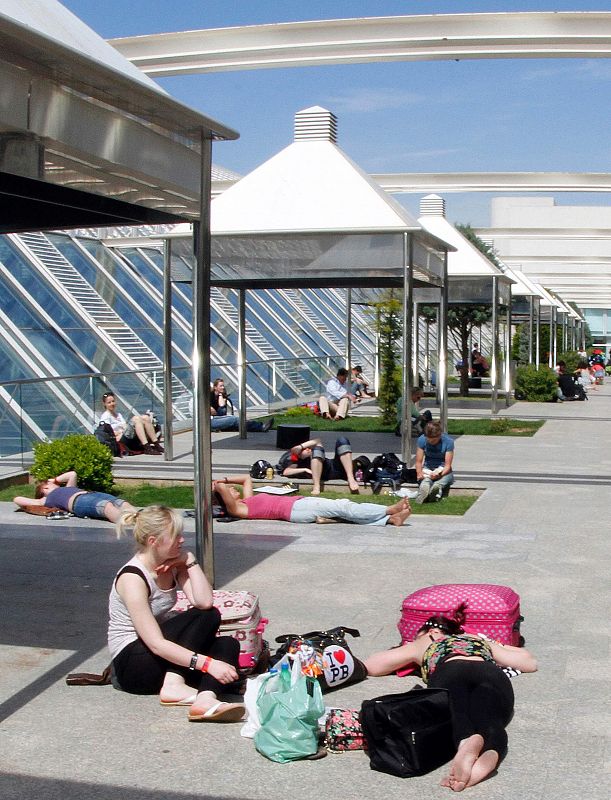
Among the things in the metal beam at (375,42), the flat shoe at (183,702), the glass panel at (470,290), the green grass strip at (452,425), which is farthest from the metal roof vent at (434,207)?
the flat shoe at (183,702)

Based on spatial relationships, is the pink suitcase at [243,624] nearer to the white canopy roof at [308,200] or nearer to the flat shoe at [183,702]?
the flat shoe at [183,702]

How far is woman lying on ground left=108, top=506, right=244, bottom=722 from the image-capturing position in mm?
6141

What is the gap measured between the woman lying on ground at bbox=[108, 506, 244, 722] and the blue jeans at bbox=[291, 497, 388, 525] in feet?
18.2

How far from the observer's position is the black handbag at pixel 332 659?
251 inches

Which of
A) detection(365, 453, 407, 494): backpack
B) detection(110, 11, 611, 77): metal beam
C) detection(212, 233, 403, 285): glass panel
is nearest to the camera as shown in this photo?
detection(365, 453, 407, 494): backpack

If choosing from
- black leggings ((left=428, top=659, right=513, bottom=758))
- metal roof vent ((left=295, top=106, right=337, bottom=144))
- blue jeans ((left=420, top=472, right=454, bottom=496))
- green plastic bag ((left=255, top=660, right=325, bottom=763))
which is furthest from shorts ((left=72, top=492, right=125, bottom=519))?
metal roof vent ((left=295, top=106, right=337, bottom=144))

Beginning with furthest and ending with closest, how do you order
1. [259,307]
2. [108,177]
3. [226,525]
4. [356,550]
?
[259,307]
[226,525]
[356,550]
[108,177]

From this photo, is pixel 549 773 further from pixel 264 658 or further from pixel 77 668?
pixel 77 668

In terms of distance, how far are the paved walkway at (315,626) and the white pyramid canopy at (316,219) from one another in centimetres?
395

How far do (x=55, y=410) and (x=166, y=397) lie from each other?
1.76 meters

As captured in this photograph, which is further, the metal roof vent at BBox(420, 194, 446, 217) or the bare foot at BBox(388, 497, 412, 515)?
the metal roof vent at BBox(420, 194, 446, 217)

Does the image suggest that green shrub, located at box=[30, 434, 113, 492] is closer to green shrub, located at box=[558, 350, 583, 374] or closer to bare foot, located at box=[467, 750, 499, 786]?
bare foot, located at box=[467, 750, 499, 786]

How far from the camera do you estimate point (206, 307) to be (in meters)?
8.48

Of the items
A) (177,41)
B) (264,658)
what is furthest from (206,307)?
(177,41)
